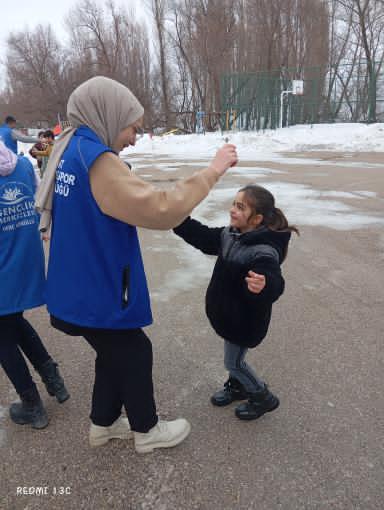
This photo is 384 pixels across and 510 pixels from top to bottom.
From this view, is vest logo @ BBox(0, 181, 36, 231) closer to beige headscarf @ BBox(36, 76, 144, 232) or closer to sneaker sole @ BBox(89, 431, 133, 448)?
beige headscarf @ BBox(36, 76, 144, 232)

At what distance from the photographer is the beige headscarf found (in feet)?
5.31

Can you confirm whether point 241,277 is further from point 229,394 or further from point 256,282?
point 229,394

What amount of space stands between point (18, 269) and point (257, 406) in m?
1.55

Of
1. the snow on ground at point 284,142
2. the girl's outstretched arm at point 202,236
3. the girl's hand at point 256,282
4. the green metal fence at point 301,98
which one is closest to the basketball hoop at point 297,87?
the green metal fence at point 301,98

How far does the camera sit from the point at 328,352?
9.81 feet

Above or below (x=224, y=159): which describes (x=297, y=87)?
above

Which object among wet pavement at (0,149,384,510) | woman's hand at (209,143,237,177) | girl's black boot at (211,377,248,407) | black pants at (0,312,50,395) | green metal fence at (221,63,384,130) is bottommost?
wet pavement at (0,149,384,510)

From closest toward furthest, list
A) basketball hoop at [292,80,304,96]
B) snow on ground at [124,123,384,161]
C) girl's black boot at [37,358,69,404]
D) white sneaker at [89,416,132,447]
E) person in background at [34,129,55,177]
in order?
white sneaker at [89,416,132,447]
girl's black boot at [37,358,69,404]
person in background at [34,129,55,177]
snow on ground at [124,123,384,161]
basketball hoop at [292,80,304,96]

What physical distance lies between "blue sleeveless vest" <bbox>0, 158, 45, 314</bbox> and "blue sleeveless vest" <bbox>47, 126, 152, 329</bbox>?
0.44 metres

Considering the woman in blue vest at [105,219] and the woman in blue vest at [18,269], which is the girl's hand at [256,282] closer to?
the woman in blue vest at [105,219]

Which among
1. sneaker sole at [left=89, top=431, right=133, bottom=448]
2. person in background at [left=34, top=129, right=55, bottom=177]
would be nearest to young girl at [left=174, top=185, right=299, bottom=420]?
sneaker sole at [left=89, top=431, right=133, bottom=448]

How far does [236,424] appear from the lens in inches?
91.5

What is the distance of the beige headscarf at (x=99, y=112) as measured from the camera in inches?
63.7

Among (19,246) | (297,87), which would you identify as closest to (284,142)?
(297,87)
